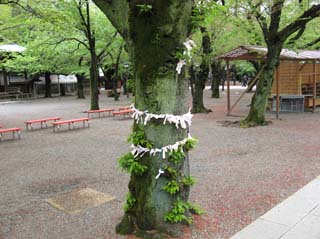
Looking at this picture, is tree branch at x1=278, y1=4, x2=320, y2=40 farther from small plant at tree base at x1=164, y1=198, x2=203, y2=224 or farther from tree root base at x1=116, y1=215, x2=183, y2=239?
tree root base at x1=116, y1=215, x2=183, y2=239

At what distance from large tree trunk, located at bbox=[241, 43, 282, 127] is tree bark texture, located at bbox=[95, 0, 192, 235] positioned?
27.6 feet

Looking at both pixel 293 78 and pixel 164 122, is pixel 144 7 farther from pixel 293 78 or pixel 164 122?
pixel 293 78

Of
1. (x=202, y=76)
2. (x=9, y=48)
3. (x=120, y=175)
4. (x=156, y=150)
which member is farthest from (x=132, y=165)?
(x=9, y=48)

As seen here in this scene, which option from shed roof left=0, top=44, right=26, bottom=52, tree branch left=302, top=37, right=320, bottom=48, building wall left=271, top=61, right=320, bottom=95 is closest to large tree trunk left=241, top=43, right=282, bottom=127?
tree branch left=302, top=37, right=320, bottom=48

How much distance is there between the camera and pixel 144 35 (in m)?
3.35

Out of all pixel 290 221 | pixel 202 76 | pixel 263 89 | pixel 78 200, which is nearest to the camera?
pixel 290 221

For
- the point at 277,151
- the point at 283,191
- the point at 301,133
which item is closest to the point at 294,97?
the point at 301,133

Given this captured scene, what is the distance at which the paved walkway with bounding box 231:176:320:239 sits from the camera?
12.0ft

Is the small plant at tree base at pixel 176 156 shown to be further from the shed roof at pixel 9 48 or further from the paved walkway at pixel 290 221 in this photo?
the shed roof at pixel 9 48

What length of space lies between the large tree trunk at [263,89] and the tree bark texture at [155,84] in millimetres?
8415

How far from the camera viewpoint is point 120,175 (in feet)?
20.1

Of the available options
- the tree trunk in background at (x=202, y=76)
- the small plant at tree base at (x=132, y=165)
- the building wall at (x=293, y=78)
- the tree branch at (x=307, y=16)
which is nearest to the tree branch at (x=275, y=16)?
the tree branch at (x=307, y=16)

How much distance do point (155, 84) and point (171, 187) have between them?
112 centimetres

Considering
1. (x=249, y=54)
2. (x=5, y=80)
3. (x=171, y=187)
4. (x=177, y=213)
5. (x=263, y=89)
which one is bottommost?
(x=177, y=213)
